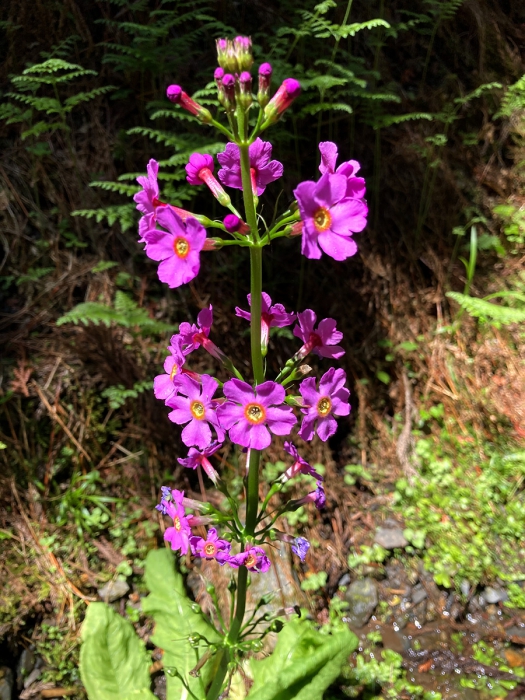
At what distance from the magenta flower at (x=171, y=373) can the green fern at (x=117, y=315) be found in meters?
1.35

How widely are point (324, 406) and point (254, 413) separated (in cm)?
27

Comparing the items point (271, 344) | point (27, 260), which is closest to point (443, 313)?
point (271, 344)

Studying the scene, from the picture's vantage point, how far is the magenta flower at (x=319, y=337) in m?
1.84

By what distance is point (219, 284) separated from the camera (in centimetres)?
389

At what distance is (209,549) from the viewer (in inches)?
75.5

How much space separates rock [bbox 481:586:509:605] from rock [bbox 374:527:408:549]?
545 millimetres

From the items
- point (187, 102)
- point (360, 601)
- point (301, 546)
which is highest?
point (187, 102)

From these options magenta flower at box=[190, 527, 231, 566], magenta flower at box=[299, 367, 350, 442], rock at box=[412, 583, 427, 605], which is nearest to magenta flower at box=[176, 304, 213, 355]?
magenta flower at box=[299, 367, 350, 442]

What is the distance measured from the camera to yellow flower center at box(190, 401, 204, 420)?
1.74 metres

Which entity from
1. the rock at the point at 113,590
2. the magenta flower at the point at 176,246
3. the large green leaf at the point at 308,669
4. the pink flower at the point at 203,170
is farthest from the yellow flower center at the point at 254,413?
the rock at the point at 113,590

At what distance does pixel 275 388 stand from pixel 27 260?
3.01 meters

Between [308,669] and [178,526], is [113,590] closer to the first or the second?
[308,669]

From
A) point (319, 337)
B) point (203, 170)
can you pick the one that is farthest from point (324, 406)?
point (203, 170)

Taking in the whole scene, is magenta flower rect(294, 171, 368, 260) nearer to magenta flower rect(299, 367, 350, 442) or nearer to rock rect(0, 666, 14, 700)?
magenta flower rect(299, 367, 350, 442)
